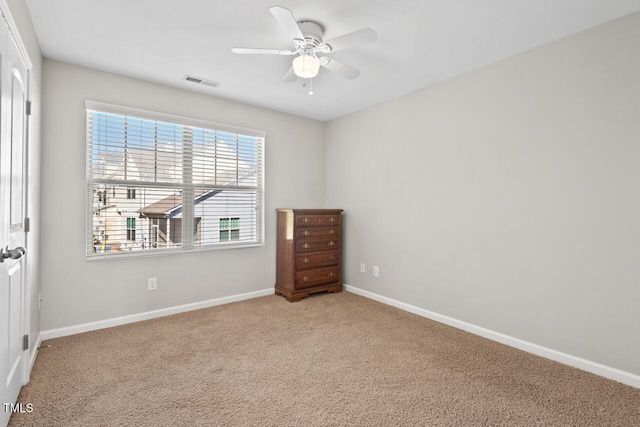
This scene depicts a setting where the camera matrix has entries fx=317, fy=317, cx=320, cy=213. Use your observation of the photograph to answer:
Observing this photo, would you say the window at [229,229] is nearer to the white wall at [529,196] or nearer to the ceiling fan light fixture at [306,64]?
the white wall at [529,196]

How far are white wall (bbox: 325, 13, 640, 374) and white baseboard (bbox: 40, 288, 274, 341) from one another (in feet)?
5.66

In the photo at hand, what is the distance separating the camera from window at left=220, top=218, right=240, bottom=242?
372cm

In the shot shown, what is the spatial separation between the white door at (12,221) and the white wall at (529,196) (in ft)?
10.4

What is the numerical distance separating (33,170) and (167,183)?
1.13 meters

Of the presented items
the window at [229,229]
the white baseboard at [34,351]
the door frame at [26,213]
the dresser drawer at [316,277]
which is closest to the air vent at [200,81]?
the door frame at [26,213]

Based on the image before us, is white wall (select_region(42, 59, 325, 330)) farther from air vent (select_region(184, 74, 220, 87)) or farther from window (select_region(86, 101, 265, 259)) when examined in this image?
air vent (select_region(184, 74, 220, 87))

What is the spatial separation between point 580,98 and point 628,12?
536mm

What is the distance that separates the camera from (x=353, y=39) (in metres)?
2.00

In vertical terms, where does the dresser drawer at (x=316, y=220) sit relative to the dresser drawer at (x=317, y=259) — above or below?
above

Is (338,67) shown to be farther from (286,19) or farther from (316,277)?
(316,277)

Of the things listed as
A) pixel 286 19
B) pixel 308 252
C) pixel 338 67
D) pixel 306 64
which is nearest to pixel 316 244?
pixel 308 252

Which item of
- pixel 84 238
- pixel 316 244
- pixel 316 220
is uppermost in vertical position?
pixel 316 220

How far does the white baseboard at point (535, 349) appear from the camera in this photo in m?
2.08

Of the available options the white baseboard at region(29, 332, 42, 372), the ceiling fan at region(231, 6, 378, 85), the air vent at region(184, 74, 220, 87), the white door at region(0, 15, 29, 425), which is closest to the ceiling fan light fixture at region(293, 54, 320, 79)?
the ceiling fan at region(231, 6, 378, 85)
